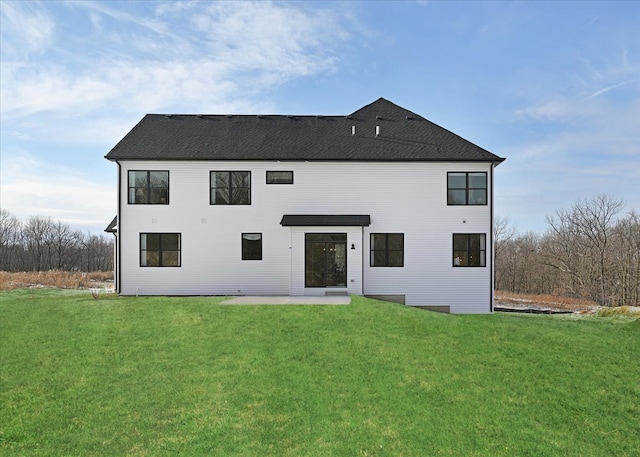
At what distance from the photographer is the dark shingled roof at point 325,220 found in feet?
52.2

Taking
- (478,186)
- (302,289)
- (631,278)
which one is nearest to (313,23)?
(478,186)

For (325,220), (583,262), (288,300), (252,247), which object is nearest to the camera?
(288,300)

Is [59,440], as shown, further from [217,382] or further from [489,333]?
[489,333]

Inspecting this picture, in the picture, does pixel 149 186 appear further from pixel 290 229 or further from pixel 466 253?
pixel 466 253

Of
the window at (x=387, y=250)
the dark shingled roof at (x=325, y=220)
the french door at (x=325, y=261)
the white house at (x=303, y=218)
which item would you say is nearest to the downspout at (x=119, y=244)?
the white house at (x=303, y=218)

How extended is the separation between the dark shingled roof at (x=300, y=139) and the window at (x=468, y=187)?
70cm

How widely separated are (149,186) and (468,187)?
13.3m

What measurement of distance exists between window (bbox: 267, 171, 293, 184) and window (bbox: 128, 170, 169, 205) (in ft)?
14.1

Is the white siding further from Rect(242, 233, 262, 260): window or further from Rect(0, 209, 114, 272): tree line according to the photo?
Rect(0, 209, 114, 272): tree line

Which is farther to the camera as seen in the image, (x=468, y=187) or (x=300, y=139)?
(x=300, y=139)

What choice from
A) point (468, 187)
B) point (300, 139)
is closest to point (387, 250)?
point (468, 187)

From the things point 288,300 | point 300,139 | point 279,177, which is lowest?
point 288,300

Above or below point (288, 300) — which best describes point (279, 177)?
above

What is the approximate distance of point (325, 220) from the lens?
53.1 feet
